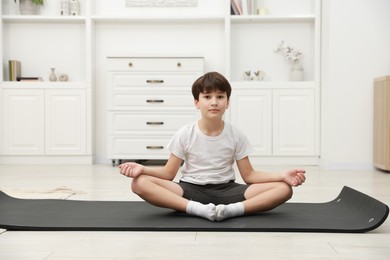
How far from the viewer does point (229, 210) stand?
2275mm

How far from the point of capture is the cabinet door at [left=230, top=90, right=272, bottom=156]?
17.4ft

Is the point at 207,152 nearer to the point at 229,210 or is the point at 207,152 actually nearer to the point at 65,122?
the point at 229,210

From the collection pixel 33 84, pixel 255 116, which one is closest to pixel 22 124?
pixel 33 84

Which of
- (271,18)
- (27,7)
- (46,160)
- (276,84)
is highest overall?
(27,7)

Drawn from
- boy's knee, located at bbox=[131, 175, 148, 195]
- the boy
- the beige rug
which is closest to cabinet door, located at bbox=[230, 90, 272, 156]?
the beige rug

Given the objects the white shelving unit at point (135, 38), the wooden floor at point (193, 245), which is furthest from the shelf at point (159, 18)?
the wooden floor at point (193, 245)

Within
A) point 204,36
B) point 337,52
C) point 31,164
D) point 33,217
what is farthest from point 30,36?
point 33,217

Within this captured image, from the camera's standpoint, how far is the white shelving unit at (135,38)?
5562 millimetres

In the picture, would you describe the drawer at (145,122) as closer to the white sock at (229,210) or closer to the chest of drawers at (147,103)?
the chest of drawers at (147,103)

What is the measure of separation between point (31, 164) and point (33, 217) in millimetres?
3144

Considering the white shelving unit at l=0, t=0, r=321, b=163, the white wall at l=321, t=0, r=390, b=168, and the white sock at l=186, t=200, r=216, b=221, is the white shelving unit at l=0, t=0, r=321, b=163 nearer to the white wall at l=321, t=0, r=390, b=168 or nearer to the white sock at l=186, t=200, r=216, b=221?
the white wall at l=321, t=0, r=390, b=168

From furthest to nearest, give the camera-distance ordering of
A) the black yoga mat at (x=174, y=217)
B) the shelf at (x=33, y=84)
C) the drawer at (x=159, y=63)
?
1. the shelf at (x=33, y=84)
2. the drawer at (x=159, y=63)
3. the black yoga mat at (x=174, y=217)

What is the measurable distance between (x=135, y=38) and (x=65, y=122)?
0.99 m

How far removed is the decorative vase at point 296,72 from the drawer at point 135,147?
3.99 ft
